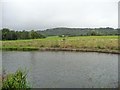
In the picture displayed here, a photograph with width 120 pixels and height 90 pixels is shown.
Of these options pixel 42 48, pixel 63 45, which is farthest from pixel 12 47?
pixel 63 45

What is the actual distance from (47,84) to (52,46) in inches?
1979

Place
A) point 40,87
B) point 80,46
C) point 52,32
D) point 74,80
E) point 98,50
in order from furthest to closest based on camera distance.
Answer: point 52,32 → point 80,46 → point 98,50 → point 74,80 → point 40,87

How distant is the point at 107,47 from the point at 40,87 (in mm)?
45788

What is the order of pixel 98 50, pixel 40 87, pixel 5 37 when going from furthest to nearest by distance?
pixel 5 37, pixel 98 50, pixel 40 87

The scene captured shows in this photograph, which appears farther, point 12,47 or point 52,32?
point 52,32

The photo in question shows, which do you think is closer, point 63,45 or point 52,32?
point 63,45

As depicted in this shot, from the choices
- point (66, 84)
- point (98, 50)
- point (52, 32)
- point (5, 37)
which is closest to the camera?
point (66, 84)

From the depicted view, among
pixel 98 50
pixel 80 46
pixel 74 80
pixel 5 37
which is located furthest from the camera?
pixel 5 37

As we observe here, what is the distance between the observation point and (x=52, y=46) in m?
69.9

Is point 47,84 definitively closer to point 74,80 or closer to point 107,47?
point 74,80

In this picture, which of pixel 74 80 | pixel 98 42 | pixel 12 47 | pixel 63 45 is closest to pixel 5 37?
pixel 12 47

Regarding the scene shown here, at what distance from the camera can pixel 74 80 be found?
2177cm

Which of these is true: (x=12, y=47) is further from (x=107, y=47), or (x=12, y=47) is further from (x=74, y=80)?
(x=74, y=80)

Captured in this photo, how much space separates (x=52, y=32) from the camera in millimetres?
140125
